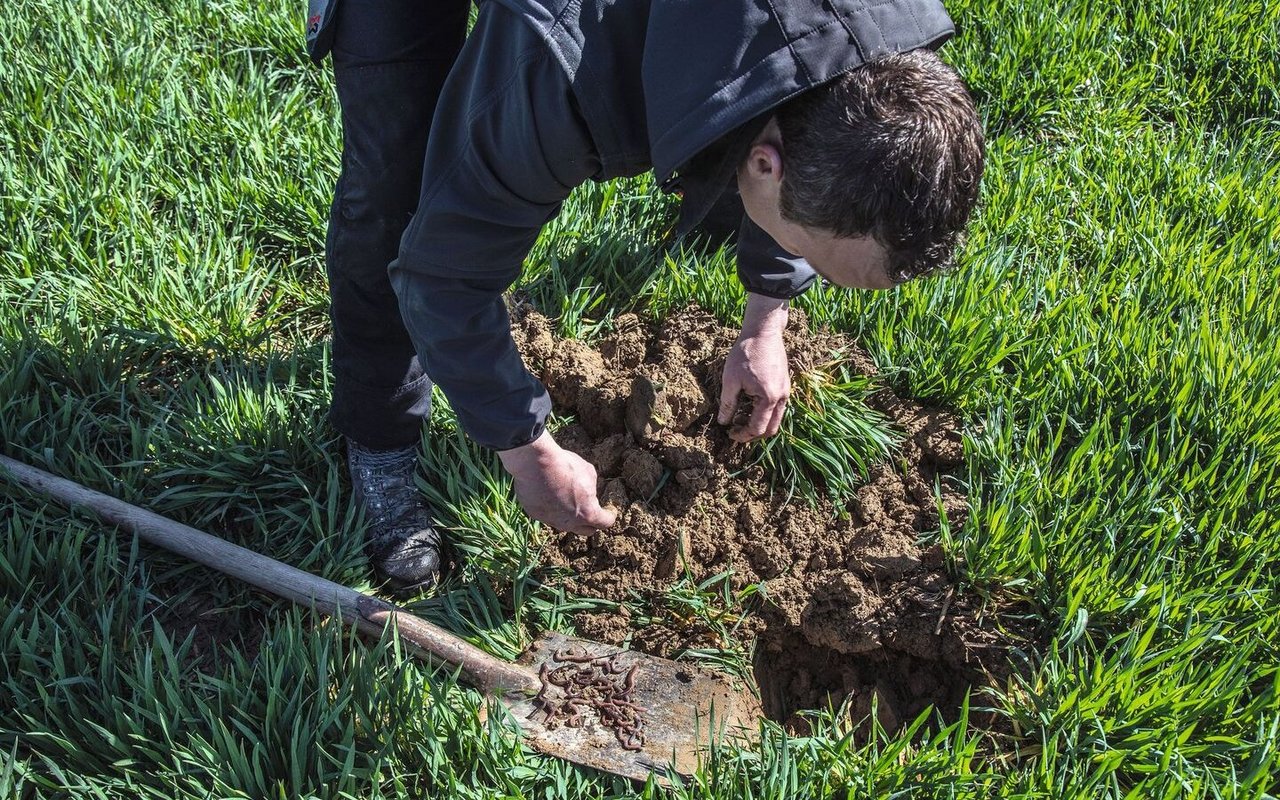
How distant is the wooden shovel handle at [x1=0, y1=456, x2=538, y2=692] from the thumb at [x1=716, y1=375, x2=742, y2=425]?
721 millimetres

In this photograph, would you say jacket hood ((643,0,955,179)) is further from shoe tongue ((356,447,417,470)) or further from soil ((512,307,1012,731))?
shoe tongue ((356,447,417,470))

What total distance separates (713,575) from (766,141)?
3.66 ft

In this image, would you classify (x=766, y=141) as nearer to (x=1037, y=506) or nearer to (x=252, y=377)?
(x=1037, y=506)

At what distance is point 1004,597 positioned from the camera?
214cm

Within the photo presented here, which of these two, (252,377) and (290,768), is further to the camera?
(252,377)

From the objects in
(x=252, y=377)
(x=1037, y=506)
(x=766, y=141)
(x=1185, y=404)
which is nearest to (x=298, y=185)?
(x=252, y=377)

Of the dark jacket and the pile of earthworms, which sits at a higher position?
the dark jacket

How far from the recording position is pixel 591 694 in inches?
81.3

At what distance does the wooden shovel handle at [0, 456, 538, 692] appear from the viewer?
6.73 feet

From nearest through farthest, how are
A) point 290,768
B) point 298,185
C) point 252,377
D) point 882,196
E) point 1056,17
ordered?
point 882,196, point 290,768, point 252,377, point 298,185, point 1056,17

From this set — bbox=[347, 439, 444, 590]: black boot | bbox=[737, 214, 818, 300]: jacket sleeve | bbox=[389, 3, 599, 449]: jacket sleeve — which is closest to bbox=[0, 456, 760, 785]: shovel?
bbox=[347, 439, 444, 590]: black boot

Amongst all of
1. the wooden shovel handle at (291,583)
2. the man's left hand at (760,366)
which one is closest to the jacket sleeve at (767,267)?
the man's left hand at (760,366)

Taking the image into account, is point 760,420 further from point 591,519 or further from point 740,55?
point 740,55

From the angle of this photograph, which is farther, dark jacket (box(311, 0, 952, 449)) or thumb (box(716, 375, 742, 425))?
thumb (box(716, 375, 742, 425))
